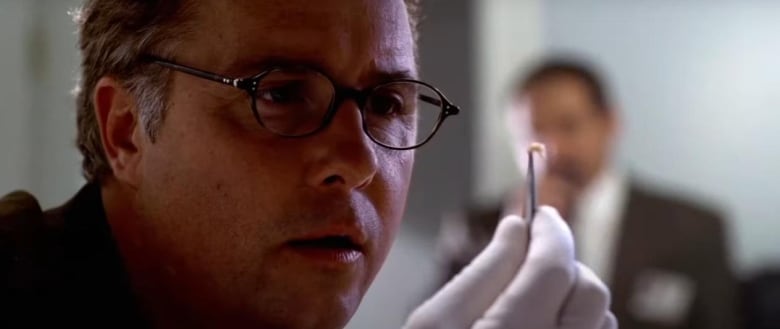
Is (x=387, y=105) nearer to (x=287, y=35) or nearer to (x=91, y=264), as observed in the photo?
(x=287, y=35)

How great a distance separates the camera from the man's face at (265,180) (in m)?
0.61

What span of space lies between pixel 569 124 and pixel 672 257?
259 millimetres

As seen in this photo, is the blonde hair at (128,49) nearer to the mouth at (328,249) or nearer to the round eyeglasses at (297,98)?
the round eyeglasses at (297,98)

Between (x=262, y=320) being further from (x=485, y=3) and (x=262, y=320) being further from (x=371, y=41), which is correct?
(x=485, y=3)

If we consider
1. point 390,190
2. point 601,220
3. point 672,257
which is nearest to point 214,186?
point 390,190

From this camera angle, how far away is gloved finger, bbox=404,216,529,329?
0.70 m

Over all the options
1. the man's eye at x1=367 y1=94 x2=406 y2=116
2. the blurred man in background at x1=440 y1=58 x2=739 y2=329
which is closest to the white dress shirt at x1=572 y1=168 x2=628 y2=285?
the blurred man in background at x1=440 y1=58 x2=739 y2=329

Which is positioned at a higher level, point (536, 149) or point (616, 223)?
point (536, 149)

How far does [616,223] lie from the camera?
4.39ft

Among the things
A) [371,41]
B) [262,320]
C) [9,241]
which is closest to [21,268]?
[9,241]

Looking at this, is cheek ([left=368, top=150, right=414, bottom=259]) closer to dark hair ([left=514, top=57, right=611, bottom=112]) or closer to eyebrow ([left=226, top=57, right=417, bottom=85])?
eyebrow ([left=226, top=57, right=417, bottom=85])

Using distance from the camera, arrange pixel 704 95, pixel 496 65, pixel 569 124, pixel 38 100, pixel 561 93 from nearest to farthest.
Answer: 1. pixel 38 100
2. pixel 569 124
3. pixel 561 93
4. pixel 496 65
5. pixel 704 95

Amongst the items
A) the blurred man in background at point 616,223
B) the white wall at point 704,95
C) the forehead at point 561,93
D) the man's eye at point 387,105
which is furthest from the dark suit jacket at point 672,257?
the white wall at point 704,95

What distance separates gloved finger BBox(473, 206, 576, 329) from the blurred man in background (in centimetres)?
21
